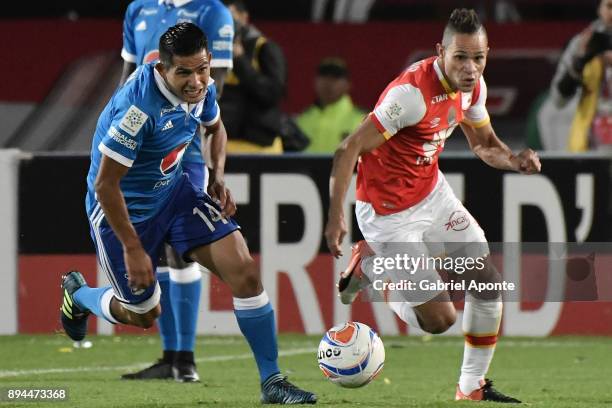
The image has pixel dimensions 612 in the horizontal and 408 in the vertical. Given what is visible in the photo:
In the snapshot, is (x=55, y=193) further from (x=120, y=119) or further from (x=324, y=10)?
(x=324, y=10)

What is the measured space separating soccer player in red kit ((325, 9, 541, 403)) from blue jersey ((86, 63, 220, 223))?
2.34ft

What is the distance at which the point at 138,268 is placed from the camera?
675 centimetres

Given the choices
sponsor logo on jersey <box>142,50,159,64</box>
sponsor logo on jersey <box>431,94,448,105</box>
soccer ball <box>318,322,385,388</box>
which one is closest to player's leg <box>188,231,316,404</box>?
soccer ball <box>318,322,385,388</box>

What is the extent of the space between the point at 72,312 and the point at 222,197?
4.03ft

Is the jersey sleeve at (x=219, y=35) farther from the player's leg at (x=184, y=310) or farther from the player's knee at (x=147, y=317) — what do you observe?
the player's knee at (x=147, y=317)

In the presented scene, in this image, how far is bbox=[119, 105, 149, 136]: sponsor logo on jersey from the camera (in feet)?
22.2

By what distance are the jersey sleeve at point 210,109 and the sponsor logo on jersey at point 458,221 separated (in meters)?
1.24

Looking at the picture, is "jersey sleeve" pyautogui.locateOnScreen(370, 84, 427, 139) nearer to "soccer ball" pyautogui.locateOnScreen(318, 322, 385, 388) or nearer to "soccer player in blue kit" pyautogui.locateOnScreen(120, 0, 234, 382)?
"soccer ball" pyautogui.locateOnScreen(318, 322, 385, 388)

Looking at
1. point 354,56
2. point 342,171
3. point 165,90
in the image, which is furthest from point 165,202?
point 354,56

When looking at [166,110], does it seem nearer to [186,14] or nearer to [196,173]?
[196,173]

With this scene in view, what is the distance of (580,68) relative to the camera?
1093 centimetres

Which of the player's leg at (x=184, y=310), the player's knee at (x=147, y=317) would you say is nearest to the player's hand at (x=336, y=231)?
the player's knee at (x=147, y=317)

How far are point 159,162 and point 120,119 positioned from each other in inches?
19.0

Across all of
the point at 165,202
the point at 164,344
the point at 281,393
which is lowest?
the point at 164,344
